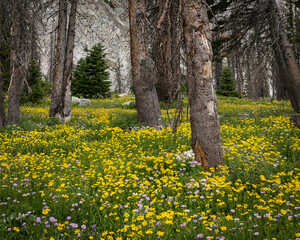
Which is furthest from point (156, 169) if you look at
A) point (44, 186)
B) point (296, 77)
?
point (296, 77)

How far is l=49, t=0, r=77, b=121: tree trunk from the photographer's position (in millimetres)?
9227

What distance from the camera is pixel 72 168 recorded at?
4.38m

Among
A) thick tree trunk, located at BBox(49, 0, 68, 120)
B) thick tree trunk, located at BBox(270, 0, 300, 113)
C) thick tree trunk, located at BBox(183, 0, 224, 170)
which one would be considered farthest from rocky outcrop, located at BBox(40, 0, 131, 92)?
thick tree trunk, located at BBox(270, 0, 300, 113)

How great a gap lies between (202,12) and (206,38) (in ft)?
1.39

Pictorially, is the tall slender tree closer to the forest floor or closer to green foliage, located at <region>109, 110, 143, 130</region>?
the forest floor

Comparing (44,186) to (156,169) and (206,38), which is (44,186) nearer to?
(156,169)

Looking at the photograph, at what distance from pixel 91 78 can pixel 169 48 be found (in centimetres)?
1802

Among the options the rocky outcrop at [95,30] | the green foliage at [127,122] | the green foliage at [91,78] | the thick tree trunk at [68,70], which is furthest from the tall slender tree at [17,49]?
the green foliage at [91,78]

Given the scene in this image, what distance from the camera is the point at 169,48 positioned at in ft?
12.7

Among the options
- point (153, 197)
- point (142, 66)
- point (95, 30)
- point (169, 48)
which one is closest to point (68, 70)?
point (142, 66)

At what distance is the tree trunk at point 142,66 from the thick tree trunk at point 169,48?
3.16m

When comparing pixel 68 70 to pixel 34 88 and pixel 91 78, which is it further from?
pixel 91 78

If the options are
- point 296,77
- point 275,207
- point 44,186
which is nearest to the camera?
point 275,207

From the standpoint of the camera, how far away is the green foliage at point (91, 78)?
20.7 m
